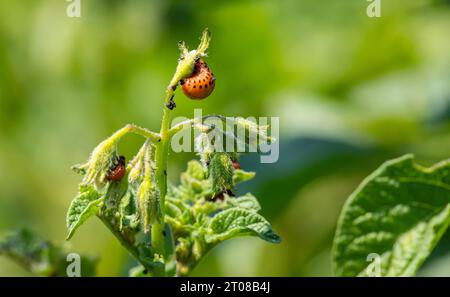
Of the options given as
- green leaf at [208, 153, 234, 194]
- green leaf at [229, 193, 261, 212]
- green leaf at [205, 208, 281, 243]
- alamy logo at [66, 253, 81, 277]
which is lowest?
alamy logo at [66, 253, 81, 277]

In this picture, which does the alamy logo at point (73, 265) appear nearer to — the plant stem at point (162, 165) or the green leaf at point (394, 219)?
the plant stem at point (162, 165)

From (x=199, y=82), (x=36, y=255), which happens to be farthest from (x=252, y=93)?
(x=199, y=82)

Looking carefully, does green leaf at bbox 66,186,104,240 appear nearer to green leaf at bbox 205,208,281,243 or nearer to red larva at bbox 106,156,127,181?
red larva at bbox 106,156,127,181

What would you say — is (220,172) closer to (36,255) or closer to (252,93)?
(36,255)

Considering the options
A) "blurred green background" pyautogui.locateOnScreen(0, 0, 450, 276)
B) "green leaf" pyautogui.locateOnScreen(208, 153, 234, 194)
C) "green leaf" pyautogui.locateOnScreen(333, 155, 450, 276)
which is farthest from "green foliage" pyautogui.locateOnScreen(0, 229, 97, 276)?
"blurred green background" pyautogui.locateOnScreen(0, 0, 450, 276)

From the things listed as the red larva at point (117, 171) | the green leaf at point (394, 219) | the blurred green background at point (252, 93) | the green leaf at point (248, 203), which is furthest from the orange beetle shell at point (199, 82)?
the blurred green background at point (252, 93)
